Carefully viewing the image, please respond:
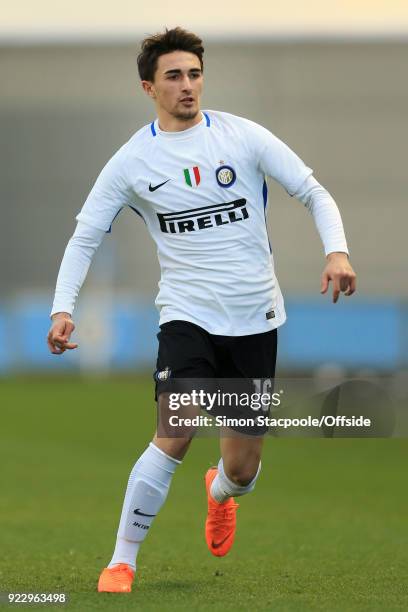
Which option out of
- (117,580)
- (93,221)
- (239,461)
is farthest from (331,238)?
(117,580)

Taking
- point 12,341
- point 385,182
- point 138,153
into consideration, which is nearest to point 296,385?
point 138,153

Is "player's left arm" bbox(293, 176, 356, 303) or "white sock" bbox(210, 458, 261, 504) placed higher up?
"player's left arm" bbox(293, 176, 356, 303)

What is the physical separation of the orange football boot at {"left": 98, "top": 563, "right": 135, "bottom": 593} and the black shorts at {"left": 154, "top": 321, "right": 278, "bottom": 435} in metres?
0.82

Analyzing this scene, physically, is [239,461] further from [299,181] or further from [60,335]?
[299,181]

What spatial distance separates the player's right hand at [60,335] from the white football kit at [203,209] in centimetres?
12

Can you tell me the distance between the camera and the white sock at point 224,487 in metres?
7.07

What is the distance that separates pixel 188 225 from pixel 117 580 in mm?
1666

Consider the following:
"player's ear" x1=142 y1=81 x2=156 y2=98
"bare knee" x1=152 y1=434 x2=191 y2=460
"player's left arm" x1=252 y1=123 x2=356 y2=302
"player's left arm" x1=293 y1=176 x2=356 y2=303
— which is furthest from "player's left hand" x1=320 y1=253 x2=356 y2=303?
"player's ear" x1=142 y1=81 x2=156 y2=98

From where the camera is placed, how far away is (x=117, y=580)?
21.0 feet

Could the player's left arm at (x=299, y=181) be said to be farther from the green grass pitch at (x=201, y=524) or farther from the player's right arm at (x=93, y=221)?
the green grass pitch at (x=201, y=524)

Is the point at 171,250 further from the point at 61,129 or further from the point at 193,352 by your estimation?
the point at 61,129

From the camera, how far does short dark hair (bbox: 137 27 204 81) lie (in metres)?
6.62

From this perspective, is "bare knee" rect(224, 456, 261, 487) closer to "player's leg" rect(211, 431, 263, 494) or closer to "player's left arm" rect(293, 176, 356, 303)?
"player's leg" rect(211, 431, 263, 494)

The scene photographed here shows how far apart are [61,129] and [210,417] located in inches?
1401
